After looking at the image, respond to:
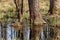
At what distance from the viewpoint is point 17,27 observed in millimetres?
10547

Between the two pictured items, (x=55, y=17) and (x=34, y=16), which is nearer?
(x=34, y=16)

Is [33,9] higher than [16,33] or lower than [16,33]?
higher

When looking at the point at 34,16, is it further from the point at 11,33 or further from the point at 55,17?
the point at 55,17

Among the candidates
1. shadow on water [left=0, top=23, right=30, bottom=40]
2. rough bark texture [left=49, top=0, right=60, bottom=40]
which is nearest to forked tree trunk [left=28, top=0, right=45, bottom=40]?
shadow on water [left=0, top=23, right=30, bottom=40]

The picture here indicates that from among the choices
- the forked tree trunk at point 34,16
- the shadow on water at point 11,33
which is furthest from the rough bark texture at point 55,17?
the shadow on water at point 11,33

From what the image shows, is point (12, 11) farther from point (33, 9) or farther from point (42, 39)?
point (42, 39)

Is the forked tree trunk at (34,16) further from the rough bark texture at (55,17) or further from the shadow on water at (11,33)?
the rough bark texture at (55,17)

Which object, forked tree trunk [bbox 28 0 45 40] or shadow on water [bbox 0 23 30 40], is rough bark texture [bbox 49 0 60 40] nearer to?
forked tree trunk [bbox 28 0 45 40]

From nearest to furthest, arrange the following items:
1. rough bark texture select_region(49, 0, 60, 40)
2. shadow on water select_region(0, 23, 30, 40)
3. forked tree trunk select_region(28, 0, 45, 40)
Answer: shadow on water select_region(0, 23, 30, 40)
forked tree trunk select_region(28, 0, 45, 40)
rough bark texture select_region(49, 0, 60, 40)

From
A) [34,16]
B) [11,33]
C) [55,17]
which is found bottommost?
[11,33]

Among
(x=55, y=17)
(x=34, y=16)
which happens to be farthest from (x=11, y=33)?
(x=55, y=17)

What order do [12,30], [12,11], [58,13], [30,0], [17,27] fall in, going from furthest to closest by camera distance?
[12,11] → [58,13] → [17,27] → [12,30] → [30,0]

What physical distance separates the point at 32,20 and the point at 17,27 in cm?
162

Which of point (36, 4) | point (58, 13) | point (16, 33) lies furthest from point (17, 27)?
point (58, 13)
